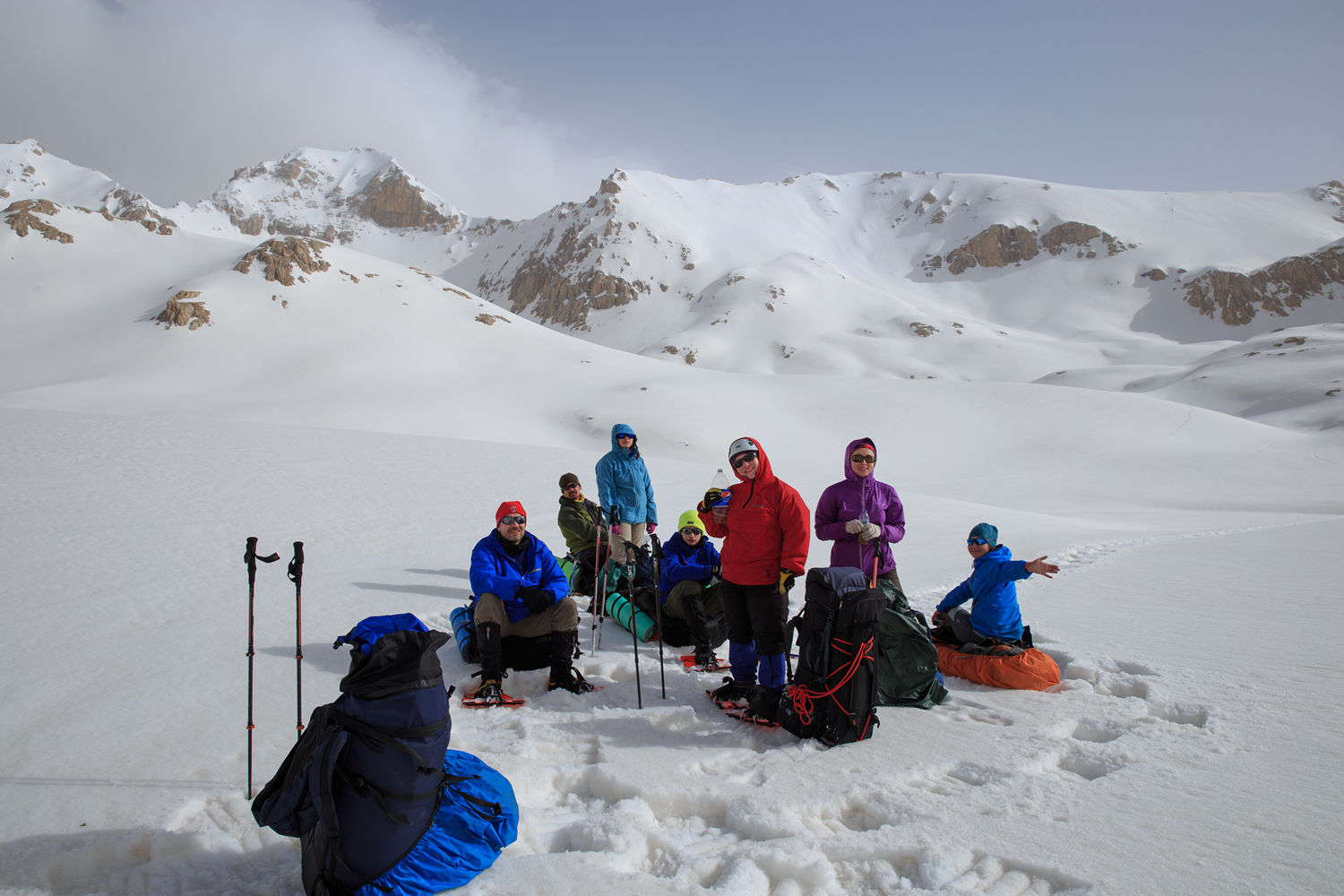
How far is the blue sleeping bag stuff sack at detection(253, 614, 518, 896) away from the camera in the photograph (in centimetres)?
245

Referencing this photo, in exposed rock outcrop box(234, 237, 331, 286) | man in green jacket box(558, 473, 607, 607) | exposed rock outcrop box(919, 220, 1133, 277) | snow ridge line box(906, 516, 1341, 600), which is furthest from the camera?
exposed rock outcrop box(919, 220, 1133, 277)

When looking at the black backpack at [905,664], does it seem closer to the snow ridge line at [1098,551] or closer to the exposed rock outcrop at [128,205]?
the snow ridge line at [1098,551]

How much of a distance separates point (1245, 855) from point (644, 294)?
402 feet

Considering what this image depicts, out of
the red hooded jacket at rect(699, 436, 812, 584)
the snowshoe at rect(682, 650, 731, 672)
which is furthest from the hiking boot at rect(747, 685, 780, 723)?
the snowshoe at rect(682, 650, 731, 672)

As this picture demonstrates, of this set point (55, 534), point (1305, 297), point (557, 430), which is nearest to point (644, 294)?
point (557, 430)

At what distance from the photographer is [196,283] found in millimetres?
39438

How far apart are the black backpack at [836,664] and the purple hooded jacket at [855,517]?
0.93 metres

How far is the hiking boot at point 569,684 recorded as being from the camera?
457 centimetres

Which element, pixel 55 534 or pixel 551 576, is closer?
pixel 551 576

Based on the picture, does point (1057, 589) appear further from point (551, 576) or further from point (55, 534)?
point (55, 534)

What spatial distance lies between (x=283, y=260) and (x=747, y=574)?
156 feet

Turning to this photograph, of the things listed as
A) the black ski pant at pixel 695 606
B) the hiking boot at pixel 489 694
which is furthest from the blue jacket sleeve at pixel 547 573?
the black ski pant at pixel 695 606

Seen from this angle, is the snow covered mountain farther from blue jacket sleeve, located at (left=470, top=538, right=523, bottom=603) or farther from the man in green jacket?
blue jacket sleeve, located at (left=470, top=538, right=523, bottom=603)

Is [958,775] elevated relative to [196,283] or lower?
lower
